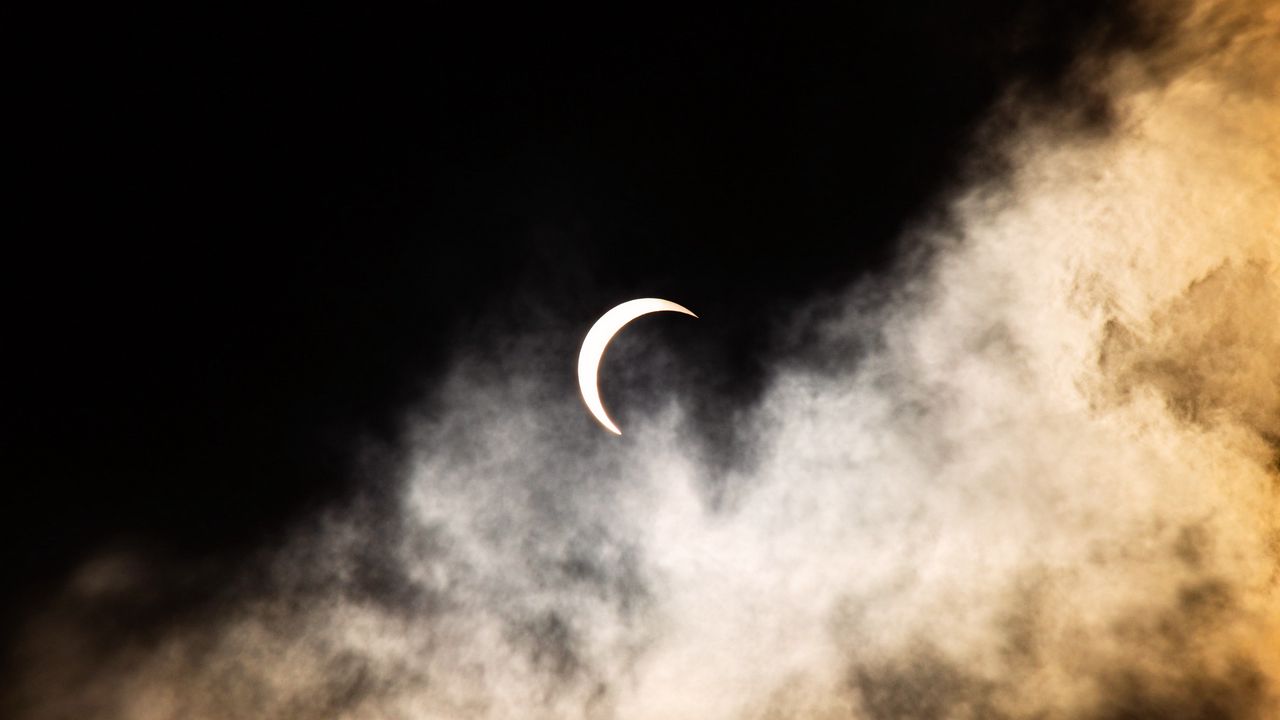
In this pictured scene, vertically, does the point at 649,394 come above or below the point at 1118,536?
above

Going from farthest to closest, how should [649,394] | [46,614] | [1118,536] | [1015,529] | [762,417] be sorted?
1. [46,614]
2. [649,394]
3. [762,417]
4. [1015,529]
5. [1118,536]

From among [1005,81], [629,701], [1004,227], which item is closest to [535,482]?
[629,701]

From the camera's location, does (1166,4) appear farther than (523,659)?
No

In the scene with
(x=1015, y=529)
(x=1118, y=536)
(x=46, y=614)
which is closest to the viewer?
(x=1118, y=536)

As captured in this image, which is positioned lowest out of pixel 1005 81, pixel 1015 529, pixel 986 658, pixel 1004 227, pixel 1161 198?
pixel 986 658

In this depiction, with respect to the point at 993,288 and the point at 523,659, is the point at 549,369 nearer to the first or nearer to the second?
the point at 523,659

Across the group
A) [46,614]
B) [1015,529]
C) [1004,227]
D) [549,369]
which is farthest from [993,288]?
[46,614]

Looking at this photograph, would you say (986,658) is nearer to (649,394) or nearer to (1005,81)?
(649,394)
